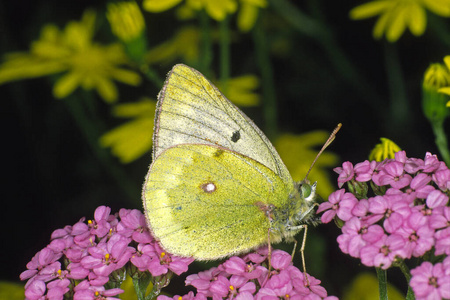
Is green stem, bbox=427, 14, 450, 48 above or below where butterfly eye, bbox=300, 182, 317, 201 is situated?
above

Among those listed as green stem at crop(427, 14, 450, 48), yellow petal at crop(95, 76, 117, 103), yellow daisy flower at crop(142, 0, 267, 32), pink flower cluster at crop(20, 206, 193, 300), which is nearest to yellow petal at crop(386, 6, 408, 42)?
green stem at crop(427, 14, 450, 48)

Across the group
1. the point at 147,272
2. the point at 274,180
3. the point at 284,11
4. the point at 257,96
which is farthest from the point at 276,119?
the point at 147,272

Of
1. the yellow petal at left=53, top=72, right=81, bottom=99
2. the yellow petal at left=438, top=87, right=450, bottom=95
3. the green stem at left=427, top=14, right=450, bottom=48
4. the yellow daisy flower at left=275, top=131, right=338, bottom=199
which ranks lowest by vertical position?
the yellow daisy flower at left=275, top=131, right=338, bottom=199

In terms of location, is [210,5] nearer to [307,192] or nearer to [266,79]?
[266,79]

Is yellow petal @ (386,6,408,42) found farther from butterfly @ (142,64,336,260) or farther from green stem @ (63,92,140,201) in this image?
green stem @ (63,92,140,201)

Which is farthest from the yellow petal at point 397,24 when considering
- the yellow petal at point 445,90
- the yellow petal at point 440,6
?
the yellow petal at point 445,90

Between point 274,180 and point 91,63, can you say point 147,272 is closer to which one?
point 274,180

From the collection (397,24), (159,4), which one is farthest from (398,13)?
(159,4)

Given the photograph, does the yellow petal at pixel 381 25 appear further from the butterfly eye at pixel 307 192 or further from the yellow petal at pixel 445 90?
the butterfly eye at pixel 307 192
